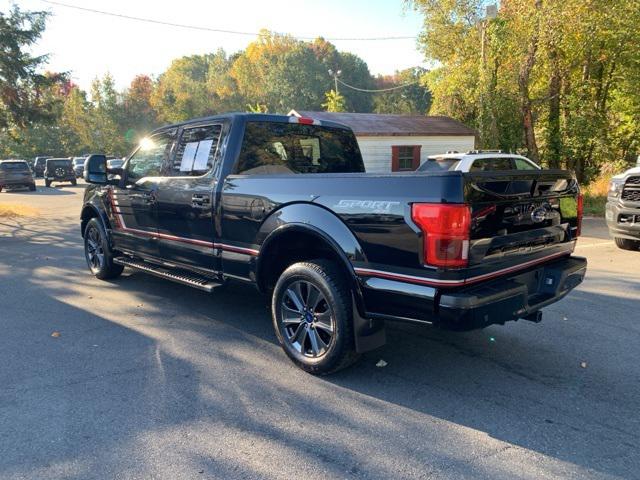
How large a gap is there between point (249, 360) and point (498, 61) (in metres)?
18.3

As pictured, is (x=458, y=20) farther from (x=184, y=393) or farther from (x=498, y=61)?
(x=184, y=393)

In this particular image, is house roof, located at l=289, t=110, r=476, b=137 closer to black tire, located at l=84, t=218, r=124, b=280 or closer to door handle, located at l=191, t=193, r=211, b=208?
black tire, located at l=84, t=218, r=124, b=280

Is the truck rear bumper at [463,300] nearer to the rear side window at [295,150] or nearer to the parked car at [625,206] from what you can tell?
the rear side window at [295,150]

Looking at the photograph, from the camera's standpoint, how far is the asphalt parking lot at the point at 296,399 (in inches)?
104

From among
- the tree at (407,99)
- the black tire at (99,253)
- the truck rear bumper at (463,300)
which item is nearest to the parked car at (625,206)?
the truck rear bumper at (463,300)

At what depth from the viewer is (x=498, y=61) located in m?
18.8

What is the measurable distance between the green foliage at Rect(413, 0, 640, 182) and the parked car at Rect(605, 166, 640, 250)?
9389 mm

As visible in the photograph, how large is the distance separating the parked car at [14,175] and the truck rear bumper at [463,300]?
2720cm

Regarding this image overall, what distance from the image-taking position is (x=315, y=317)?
3.69 meters

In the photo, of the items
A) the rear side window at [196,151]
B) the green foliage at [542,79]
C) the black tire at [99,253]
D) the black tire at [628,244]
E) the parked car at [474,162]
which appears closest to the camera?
the rear side window at [196,151]

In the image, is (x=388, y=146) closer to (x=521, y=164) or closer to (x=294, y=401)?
(x=521, y=164)

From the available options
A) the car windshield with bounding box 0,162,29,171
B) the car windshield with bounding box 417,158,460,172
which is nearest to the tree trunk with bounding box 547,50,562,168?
the car windshield with bounding box 417,158,460,172

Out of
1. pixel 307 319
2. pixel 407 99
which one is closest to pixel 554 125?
pixel 307 319

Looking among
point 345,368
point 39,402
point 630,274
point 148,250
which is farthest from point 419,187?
point 630,274
